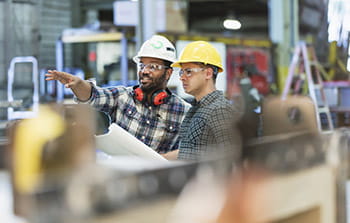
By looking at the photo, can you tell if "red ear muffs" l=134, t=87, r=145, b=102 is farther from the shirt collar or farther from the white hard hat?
the shirt collar

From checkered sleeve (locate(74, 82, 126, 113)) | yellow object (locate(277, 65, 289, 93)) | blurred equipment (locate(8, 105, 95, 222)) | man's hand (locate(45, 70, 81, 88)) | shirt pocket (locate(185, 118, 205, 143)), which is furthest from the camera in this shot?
yellow object (locate(277, 65, 289, 93))

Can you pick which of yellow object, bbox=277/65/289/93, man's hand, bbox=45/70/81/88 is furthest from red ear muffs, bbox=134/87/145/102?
yellow object, bbox=277/65/289/93

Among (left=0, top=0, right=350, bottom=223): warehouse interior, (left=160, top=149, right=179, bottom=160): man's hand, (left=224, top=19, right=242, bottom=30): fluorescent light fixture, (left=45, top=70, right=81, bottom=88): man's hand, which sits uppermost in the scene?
(left=224, top=19, right=242, bottom=30): fluorescent light fixture

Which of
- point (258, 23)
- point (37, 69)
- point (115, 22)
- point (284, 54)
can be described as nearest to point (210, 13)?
point (258, 23)

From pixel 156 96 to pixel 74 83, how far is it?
52 centimetres

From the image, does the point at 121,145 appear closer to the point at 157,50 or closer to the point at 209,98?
the point at 209,98

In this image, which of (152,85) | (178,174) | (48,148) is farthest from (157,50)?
A: (48,148)

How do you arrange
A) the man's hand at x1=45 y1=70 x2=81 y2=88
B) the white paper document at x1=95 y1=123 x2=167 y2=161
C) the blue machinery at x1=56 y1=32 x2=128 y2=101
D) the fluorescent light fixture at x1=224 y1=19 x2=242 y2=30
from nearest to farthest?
the white paper document at x1=95 y1=123 x2=167 y2=161 < the man's hand at x1=45 y1=70 x2=81 y2=88 < the blue machinery at x1=56 y1=32 x2=128 y2=101 < the fluorescent light fixture at x1=224 y1=19 x2=242 y2=30

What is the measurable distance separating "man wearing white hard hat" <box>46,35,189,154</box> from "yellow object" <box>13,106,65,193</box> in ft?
8.51

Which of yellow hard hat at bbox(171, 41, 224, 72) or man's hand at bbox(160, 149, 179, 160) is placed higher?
yellow hard hat at bbox(171, 41, 224, 72)

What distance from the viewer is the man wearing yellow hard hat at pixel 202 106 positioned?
2807mm

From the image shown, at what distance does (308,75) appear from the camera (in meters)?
8.48

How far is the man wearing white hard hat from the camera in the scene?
345 cm

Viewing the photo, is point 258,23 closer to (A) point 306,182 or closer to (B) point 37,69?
(B) point 37,69
